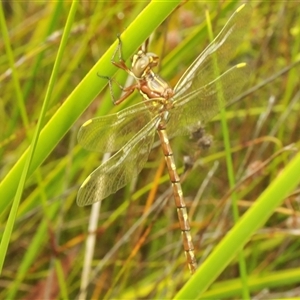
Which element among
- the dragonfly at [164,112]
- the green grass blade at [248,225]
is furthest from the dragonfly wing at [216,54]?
the green grass blade at [248,225]

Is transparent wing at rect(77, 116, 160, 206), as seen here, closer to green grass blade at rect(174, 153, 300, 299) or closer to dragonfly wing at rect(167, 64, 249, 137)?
dragonfly wing at rect(167, 64, 249, 137)

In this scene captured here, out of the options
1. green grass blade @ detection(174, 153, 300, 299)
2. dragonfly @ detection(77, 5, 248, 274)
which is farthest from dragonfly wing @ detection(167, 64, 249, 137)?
green grass blade @ detection(174, 153, 300, 299)

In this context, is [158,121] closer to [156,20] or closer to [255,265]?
[156,20]

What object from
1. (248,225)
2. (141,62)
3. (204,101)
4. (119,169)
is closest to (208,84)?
(204,101)

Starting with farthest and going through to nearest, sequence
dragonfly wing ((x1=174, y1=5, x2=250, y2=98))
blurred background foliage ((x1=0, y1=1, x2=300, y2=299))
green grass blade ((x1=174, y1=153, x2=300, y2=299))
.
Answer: blurred background foliage ((x1=0, y1=1, x2=300, y2=299))
dragonfly wing ((x1=174, y1=5, x2=250, y2=98))
green grass blade ((x1=174, y1=153, x2=300, y2=299))

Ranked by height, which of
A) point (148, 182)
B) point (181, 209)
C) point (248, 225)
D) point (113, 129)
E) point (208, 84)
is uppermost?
point (148, 182)

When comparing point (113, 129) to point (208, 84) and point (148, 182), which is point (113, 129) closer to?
point (208, 84)

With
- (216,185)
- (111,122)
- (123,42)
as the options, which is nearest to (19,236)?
(216,185)
